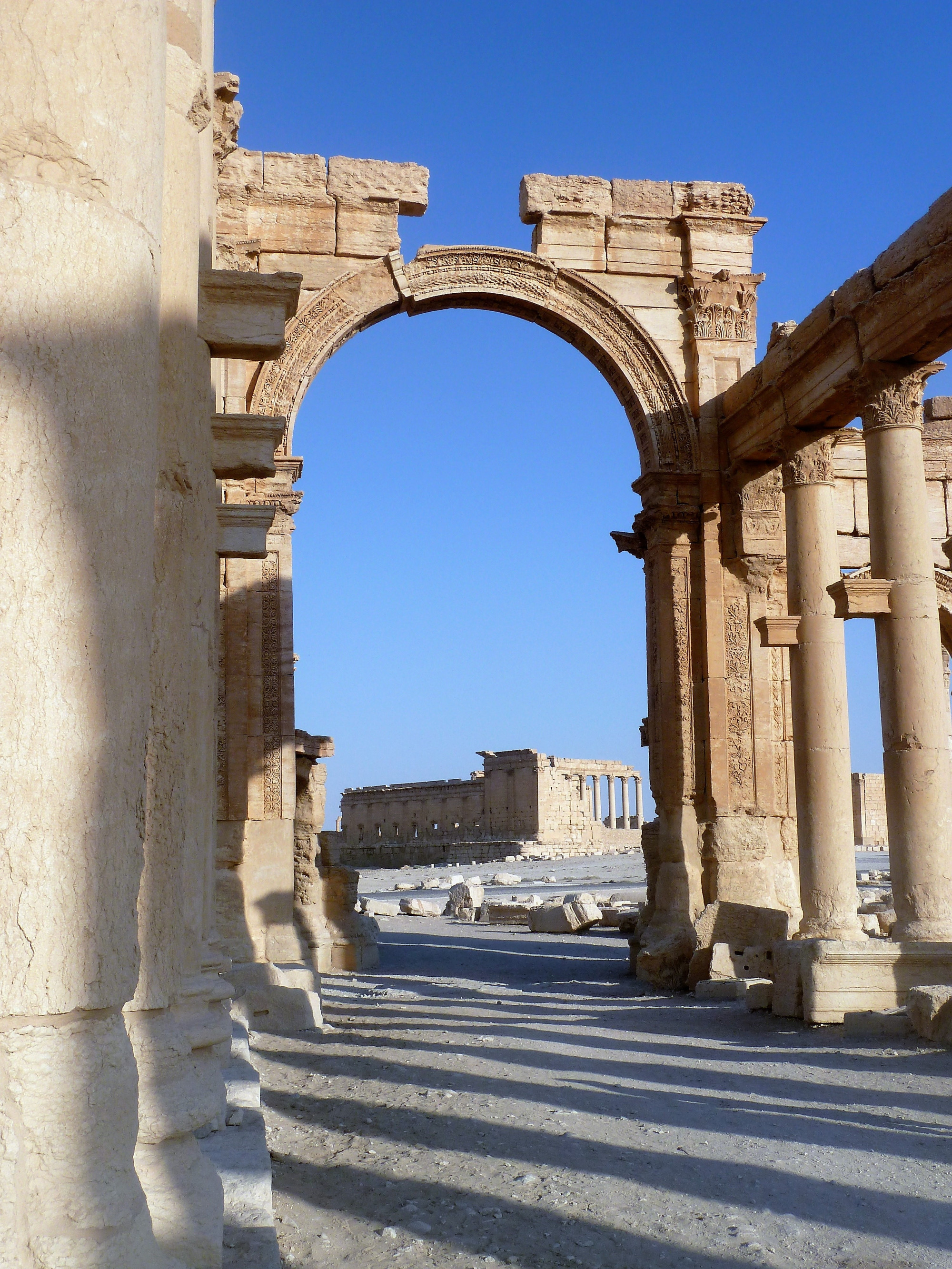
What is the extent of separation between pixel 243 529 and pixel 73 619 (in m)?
5.74

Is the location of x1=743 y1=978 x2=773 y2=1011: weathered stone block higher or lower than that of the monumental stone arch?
lower

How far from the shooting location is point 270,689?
12906 mm

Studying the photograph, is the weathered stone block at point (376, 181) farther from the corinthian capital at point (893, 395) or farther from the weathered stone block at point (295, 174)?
the corinthian capital at point (893, 395)

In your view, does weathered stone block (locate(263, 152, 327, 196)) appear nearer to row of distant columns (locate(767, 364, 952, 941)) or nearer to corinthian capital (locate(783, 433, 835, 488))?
corinthian capital (locate(783, 433, 835, 488))

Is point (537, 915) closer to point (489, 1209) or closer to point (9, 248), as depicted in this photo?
point (489, 1209)

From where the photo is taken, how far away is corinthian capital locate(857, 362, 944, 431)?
1041 cm

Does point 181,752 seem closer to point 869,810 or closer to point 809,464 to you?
point 809,464

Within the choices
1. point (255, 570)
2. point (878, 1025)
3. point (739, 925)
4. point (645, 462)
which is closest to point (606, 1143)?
point (878, 1025)

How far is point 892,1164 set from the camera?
520cm

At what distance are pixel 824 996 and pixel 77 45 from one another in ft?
27.4

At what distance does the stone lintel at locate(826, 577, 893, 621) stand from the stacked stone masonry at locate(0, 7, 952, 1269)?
0.05 metres

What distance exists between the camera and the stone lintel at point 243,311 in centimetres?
492

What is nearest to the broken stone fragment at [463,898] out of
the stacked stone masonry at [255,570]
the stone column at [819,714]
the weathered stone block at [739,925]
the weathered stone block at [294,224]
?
the stacked stone masonry at [255,570]

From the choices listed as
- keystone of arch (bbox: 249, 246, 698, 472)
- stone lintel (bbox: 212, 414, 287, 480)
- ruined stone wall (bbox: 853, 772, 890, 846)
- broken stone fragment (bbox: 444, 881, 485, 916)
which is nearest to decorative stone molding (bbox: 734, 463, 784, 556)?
keystone of arch (bbox: 249, 246, 698, 472)
